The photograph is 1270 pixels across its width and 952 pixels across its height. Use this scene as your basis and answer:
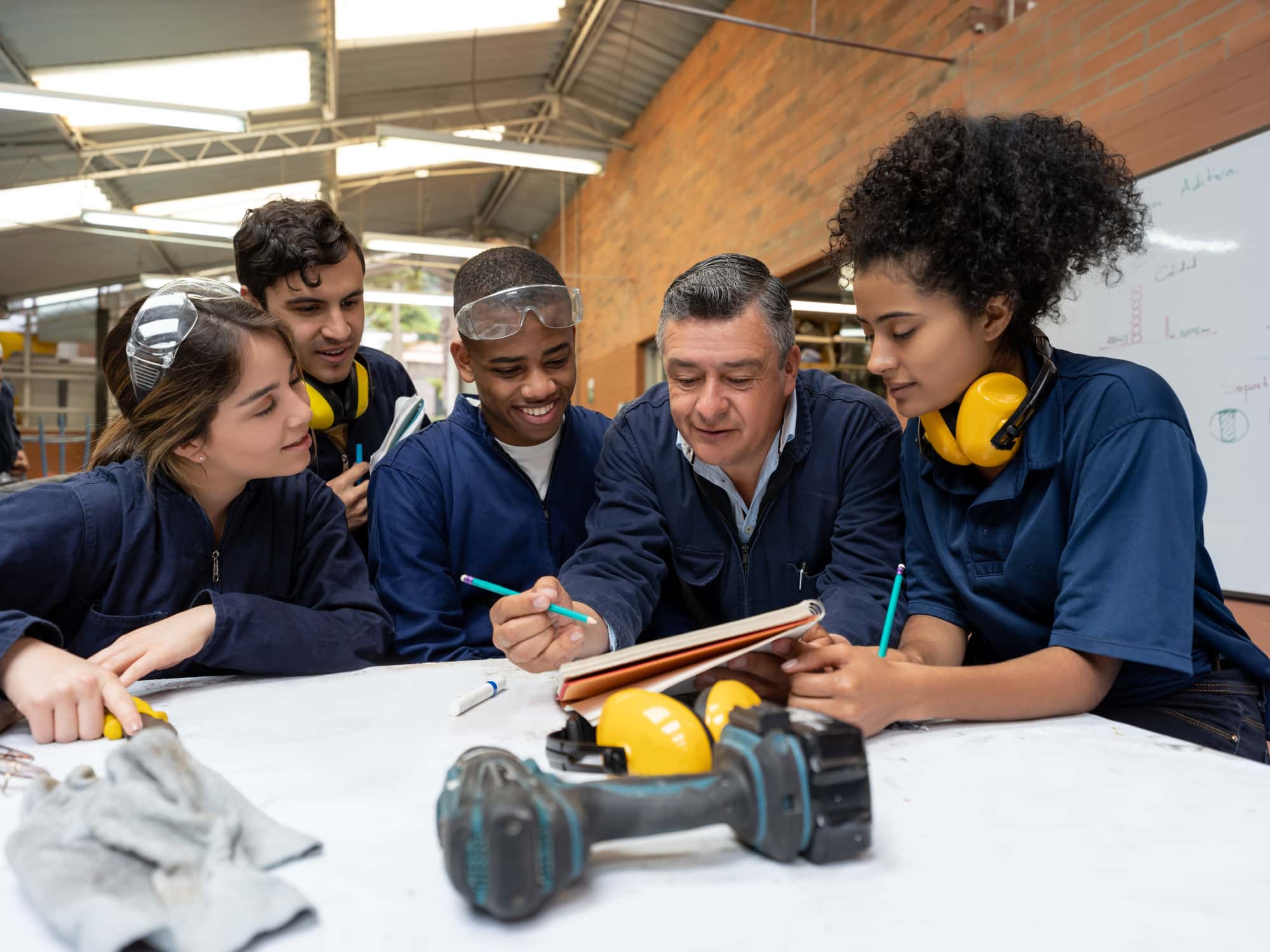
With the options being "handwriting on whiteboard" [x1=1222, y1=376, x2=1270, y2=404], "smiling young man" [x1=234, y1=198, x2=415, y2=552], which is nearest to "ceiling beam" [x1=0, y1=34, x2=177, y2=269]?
"smiling young man" [x1=234, y1=198, x2=415, y2=552]

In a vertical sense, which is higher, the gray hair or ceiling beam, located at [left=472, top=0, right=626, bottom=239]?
ceiling beam, located at [left=472, top=0, right=626, bottom=239]

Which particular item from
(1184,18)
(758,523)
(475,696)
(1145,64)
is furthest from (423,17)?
(475,696)

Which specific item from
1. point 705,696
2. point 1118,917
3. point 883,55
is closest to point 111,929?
point 705,696

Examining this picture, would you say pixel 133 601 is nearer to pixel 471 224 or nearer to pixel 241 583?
pixel 241 583

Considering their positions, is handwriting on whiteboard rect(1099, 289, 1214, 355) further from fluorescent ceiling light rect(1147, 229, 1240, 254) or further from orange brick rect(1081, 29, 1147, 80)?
orange brick rect(1081, 29, 1147, 80)

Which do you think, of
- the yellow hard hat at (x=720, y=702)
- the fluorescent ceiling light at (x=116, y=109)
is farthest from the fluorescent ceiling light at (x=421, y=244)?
the yellow hard hat at (x=720, y=702)

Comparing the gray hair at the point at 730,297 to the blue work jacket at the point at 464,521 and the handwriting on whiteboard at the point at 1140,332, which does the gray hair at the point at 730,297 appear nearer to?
the blue work jacket at the point at 464,521

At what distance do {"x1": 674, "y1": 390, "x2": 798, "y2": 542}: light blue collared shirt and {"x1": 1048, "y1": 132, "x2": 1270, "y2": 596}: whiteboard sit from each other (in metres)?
1.90

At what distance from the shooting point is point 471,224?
52.3ft

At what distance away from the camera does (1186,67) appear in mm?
3547

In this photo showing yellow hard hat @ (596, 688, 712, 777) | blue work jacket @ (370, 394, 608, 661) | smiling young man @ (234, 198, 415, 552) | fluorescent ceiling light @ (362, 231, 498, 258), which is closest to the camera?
yellow hard hat @ (596, 688, 712, 777)

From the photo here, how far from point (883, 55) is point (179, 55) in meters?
4.87

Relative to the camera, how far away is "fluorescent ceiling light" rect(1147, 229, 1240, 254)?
3279 millimetres

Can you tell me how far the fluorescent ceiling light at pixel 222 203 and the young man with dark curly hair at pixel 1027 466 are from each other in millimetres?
10007
